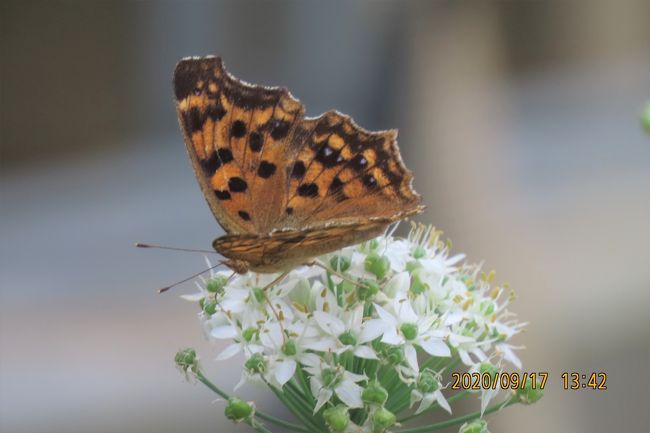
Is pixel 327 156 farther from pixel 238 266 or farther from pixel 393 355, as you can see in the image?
pixel 393 355

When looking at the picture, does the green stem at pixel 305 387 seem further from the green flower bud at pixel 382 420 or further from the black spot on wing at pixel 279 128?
the black spot on wing at pixel 279 128

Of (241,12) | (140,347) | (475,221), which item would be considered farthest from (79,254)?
(475,221)

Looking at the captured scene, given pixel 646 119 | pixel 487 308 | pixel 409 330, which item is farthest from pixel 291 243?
pixel 646 119

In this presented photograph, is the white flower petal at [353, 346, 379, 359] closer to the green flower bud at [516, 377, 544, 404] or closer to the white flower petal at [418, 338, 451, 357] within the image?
the white flower petal at [418, 338, 451, 357]

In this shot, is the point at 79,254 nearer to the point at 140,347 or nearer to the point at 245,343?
the point at 140,347

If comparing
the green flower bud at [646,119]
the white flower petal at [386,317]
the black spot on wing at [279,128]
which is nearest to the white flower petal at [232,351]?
the white flower petal at [386,317]

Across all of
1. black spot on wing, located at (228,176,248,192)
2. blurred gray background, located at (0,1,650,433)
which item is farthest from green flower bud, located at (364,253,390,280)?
blurred gray background, located at (0,1,650,433)
